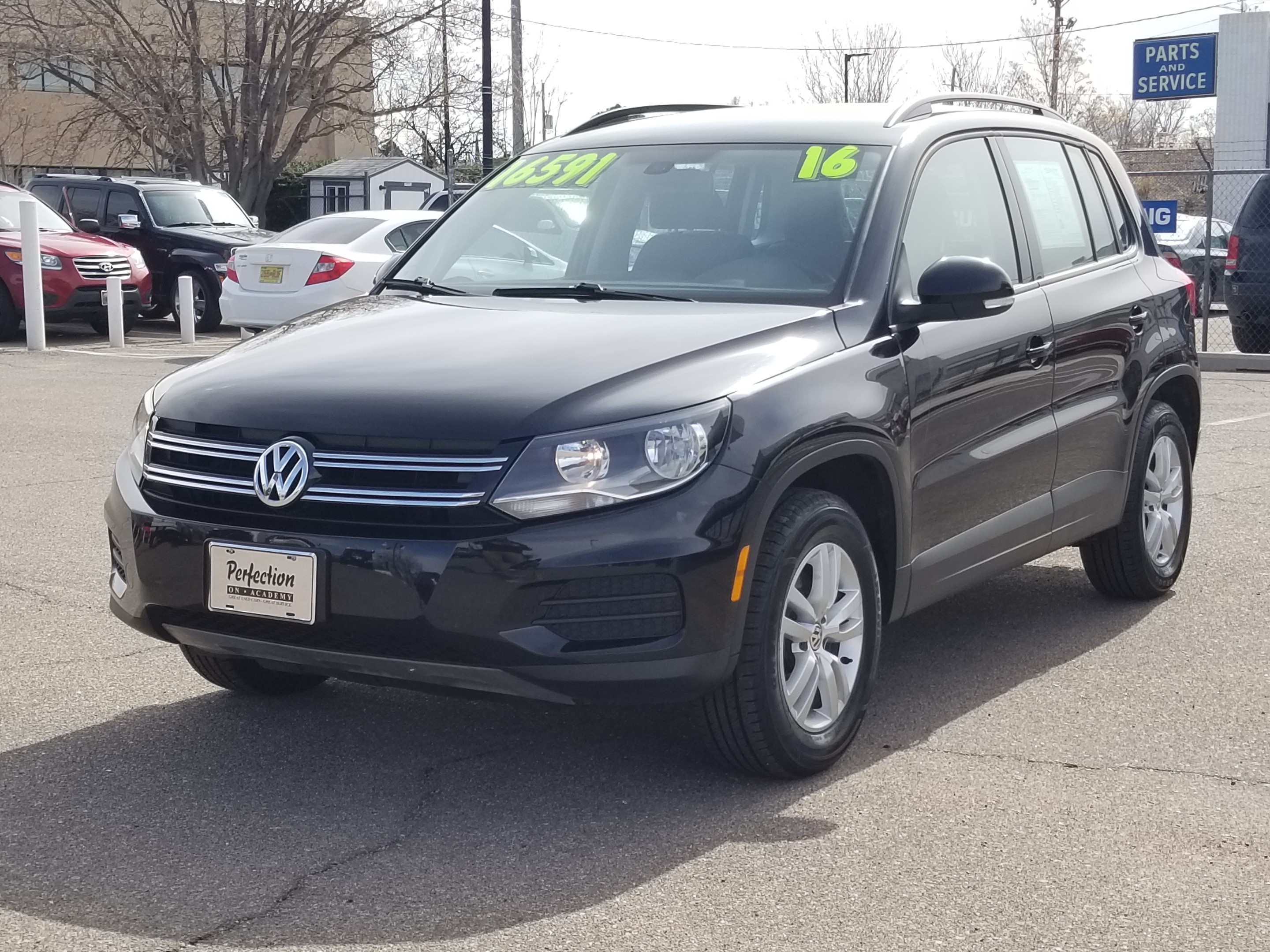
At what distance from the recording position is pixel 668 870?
3574mm

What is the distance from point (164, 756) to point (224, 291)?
11625 millimetres

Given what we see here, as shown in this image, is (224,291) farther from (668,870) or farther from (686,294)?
(668,870)

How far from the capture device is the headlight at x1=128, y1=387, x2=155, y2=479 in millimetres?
4211

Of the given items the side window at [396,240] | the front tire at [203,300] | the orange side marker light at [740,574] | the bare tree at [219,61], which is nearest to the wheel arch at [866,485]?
the orange side marker light at [740,574]

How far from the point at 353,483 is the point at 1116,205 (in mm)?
3643

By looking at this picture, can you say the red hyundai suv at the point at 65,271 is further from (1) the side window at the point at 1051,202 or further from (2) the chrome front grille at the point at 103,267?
(1) the side window at the point at 1051,202

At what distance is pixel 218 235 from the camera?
20.2 m

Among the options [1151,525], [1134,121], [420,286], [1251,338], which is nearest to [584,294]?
[420,286]

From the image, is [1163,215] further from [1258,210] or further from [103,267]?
[103,267]

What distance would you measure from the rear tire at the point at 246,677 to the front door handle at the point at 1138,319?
10.2 ft

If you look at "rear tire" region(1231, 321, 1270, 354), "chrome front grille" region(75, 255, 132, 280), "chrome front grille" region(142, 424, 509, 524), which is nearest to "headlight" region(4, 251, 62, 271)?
"chrome front grille" region(75, 255, 132, 280)

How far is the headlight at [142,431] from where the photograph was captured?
4.21 m

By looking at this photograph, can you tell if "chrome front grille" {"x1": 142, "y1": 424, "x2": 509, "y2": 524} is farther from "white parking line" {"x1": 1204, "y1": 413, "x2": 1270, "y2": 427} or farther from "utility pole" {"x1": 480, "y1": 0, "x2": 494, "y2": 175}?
"utility pole" {"x1": 480, "y1": 0, "x2": 494, "y2": 175}

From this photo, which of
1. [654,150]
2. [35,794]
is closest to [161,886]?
[35,794]
